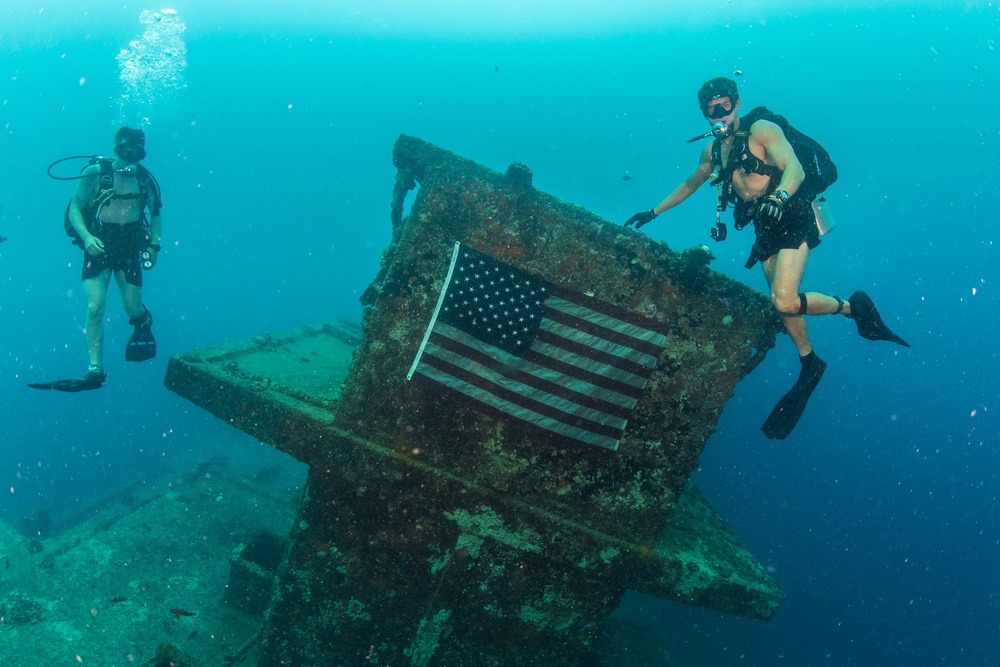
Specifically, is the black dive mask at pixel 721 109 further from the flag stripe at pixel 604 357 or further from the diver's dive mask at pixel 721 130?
the flag stripe at pixel 604 357

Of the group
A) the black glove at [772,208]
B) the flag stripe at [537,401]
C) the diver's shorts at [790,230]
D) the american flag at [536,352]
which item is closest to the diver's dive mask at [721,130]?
the diver's shorts at [790,230]

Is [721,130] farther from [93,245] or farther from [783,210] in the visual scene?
[93,245]

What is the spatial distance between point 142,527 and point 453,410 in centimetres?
861

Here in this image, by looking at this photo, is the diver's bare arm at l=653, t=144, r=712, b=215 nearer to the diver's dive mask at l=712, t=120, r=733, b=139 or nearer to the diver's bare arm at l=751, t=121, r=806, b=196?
the diver's dive mask at l=712, t=120, r=733, b=139

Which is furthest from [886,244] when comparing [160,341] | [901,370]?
[160,341]

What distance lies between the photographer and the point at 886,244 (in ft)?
248

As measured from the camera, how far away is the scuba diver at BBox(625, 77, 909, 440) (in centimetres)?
414

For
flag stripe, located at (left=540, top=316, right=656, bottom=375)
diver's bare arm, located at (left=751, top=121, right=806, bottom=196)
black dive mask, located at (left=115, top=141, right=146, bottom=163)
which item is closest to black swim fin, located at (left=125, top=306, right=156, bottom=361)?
black dive mask, located at (left=115, top=141, right=146, bottom=163)

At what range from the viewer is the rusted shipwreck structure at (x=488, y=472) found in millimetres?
4055

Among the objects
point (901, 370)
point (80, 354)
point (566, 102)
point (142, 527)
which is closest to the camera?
point (142, 527)

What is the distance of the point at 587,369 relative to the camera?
4.12 metres

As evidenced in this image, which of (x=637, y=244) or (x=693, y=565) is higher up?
(x=637, y=244)

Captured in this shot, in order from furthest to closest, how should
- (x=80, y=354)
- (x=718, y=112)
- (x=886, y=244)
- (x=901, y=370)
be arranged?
1. (x=886, y=244)
2. (x=901, y=370)
3. (x=80, y=354)
4. (x=718, y=112)

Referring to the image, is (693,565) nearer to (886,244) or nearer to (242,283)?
(886,244)
